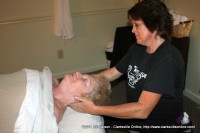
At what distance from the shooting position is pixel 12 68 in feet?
9.51

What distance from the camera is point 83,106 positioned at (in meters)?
1.31

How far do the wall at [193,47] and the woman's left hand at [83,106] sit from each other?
5.41ft

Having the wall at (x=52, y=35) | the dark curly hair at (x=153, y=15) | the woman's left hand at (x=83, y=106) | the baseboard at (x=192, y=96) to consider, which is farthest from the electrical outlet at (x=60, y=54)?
the dark curly hair at (x=153, y=15)

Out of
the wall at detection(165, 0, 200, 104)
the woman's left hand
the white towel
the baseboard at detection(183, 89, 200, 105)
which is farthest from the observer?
the white towel

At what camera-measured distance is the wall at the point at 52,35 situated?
108 inches

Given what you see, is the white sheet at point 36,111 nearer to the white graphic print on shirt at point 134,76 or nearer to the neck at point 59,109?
the neck at point 59,109

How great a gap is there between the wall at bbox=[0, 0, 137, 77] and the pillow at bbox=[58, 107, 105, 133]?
172cm

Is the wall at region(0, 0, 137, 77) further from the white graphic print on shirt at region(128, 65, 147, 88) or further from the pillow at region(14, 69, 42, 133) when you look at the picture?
the white graphic print on shirt at region(128, 65, 147, 88)

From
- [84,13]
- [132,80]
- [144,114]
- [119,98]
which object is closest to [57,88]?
[132,80]

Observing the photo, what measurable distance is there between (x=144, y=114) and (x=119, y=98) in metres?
1.53

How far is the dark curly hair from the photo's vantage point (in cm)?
127

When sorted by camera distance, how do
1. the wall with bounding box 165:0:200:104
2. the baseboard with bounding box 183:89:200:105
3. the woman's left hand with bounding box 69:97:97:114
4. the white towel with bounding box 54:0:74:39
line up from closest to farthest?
the woman's left hand with bounding box 69:97:97:114 → the wall with bounding box 165:0:200:104 → the baseboard with bounding box 183:89:200:105 → the white towel with bounding box 54:0:74:39

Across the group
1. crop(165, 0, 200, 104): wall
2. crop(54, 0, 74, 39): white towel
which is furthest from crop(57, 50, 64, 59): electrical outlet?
crop(165, 0, 200, 104): wall

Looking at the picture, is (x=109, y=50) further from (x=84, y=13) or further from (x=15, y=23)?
(x=15, y=23)
